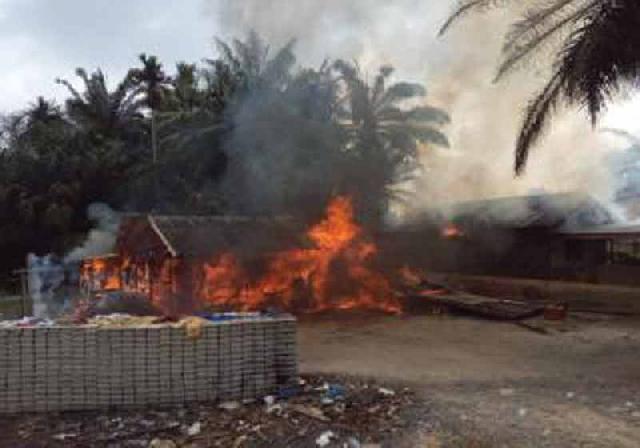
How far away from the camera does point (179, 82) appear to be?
3225 cm

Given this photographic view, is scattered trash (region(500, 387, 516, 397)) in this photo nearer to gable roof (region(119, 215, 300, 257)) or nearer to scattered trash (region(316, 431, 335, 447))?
scattered trash (region(316, 431, 335, 447))

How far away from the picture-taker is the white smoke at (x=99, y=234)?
22.2m

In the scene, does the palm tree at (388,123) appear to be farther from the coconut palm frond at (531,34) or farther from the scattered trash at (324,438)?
the scattered trash at (324,438)

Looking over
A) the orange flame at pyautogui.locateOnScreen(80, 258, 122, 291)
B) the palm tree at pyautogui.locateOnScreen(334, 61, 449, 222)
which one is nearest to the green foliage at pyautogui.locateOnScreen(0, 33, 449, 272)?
the palm tree at pyautogui.locateOnScreen(334, 61, 449, 222)

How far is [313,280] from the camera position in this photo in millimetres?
19125

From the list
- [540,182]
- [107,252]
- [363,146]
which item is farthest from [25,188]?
[540,182]

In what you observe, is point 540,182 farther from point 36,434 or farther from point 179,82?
point 36,434

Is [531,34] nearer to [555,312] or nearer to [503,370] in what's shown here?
[503,370]

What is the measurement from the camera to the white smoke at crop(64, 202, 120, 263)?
22156 mm

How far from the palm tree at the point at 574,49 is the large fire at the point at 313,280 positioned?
746 cm

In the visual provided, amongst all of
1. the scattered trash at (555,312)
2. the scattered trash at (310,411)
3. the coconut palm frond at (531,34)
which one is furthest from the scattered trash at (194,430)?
the scattered trash at (555,312)

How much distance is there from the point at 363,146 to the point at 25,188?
1161cm

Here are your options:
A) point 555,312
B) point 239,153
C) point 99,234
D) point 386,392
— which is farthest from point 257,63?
point 386,392

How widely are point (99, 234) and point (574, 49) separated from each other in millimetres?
17365
